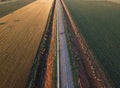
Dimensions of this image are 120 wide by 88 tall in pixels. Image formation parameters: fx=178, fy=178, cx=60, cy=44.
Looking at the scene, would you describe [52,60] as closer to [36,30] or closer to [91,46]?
[91,46]

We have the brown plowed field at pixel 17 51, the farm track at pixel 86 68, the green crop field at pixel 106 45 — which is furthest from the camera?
the green crop field at pixel 106 45

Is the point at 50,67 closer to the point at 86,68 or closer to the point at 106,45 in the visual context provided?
the point at 86,68

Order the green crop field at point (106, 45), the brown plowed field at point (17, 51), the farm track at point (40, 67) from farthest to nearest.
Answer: the green crop field at point (106, 45)
the brown plowed field at point (17, 51)
the farm track at point (40, 67)

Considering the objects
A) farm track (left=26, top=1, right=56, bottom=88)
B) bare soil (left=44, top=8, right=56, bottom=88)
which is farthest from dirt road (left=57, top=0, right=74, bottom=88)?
farm track (left=26, top=1, right=56, bottom=88)

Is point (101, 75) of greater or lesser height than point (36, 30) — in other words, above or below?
above

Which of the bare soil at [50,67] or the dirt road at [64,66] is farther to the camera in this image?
the bare soil at [50,67]

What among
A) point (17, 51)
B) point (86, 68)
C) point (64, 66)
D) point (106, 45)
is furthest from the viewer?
point (106, 45)

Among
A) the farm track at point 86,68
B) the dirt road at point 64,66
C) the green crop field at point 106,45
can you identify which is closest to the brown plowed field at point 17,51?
the dirt road at point 64,66

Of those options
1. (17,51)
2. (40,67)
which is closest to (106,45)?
(40,67)

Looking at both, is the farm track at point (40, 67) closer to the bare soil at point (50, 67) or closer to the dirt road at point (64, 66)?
the bare soil at point (50, 67)

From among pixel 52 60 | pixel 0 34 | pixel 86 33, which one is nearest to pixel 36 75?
pixel 52 60

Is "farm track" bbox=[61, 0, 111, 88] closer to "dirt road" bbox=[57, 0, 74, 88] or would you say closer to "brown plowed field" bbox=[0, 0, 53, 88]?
"dirt road" bbox=[57, 0, 74, 88]
